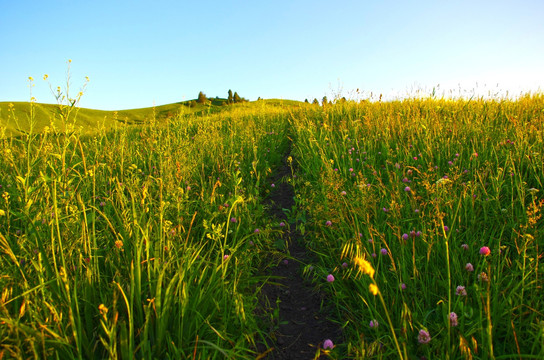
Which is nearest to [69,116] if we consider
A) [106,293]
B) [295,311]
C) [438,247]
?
[106,293]

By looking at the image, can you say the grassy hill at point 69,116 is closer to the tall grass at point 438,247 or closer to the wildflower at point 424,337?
the tall grass at point 438,247

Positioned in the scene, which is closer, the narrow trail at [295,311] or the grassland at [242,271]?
the grassland at [242,271]

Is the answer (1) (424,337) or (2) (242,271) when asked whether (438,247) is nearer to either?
(1) (424,337)

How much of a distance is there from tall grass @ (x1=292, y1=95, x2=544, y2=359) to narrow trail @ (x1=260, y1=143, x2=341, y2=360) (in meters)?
0.13

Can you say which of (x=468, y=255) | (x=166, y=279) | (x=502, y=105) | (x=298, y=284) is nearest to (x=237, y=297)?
(x=166, y=279)

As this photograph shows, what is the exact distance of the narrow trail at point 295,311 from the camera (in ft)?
5.98

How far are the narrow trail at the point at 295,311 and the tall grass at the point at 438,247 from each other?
0.13 metres

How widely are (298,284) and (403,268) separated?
0.87m

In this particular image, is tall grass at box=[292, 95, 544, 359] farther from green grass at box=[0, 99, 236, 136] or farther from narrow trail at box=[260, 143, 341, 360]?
green grass at box=[0, 99, 236, 136]

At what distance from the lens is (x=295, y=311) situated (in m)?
2.14

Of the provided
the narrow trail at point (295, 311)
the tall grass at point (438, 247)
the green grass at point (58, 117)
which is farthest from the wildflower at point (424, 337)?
the green grass at point (58, 117)

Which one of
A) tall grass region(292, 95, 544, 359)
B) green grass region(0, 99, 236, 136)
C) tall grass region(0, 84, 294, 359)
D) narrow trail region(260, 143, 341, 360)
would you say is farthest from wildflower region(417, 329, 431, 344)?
green grass region(0, 99, 236, 136)

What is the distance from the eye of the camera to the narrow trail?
1822 millimetres

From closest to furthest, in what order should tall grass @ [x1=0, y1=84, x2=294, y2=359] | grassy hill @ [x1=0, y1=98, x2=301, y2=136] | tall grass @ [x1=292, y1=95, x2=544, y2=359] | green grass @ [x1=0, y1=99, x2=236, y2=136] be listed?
tall grass @ [x1=0, y1=84, x2=294, y2=359], tall grass @ [x1=292, y1=95, x2=544, y2=359], grassy hill @ [x1=0, y1=98, x2=301, y2=136], green grass @ [x1=0, y1=99, x2=236, y2=136]
